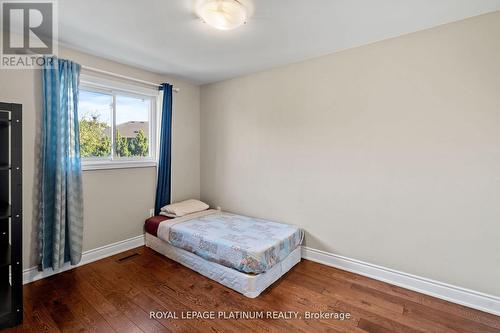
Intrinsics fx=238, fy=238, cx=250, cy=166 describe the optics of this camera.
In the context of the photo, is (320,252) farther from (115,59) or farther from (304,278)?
(115,59)

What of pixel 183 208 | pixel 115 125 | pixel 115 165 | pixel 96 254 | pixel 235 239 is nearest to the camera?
pixel 235 239

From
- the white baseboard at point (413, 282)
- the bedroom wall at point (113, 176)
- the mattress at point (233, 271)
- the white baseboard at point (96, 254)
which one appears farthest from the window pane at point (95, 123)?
the white baseboard at point (413, 282)

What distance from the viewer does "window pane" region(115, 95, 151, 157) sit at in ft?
9.99

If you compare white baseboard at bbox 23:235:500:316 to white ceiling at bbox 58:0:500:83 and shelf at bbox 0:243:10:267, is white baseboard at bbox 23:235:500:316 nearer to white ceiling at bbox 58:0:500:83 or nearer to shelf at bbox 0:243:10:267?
shelf at bbox 0:243:10:267

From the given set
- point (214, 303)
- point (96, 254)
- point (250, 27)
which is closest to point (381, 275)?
point (214, 303)

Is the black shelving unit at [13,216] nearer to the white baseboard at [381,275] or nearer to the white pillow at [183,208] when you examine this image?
the white baseboard at [381,275]

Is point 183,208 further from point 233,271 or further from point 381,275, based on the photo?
point 381,275

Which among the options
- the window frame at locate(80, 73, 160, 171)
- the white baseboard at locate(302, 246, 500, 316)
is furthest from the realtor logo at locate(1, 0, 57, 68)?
the white baseboard at locate(302, 246, 500, 316)

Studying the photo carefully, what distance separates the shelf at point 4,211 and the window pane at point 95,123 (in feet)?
3.09

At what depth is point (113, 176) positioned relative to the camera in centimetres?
289

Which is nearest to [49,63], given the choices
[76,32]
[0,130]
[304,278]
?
[76,32]

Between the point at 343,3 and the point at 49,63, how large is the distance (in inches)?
104

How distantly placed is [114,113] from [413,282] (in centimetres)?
372

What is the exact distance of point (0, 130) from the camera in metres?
1.80
